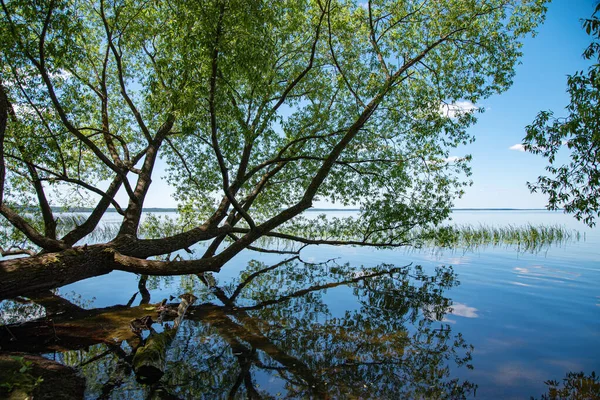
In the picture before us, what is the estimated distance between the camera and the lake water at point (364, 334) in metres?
5.37

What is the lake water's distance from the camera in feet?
17.6

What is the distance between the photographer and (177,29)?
6699 mm

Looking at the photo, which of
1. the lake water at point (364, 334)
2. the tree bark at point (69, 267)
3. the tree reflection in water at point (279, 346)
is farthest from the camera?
the tree bark at point (69, 267)

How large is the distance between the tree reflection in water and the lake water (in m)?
0.03

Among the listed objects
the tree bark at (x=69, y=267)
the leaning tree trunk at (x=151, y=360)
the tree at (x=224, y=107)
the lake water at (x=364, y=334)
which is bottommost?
the lake water at (x=364, y=334)

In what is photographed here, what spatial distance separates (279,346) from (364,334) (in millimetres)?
2074

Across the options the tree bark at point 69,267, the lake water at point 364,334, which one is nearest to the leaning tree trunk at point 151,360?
the lake water at point 364,334

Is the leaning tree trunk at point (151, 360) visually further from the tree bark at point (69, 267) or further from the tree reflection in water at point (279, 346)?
the tree bark at point (69, 267)

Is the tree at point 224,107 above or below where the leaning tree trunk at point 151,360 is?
above

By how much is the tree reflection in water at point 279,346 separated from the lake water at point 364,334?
0.03 meters

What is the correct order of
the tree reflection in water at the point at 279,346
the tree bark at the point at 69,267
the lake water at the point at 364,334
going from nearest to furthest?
the tree reflection in water at the point at 279,346 → the lake water at the point at 364,334 → the tree bark at the point at 69,267

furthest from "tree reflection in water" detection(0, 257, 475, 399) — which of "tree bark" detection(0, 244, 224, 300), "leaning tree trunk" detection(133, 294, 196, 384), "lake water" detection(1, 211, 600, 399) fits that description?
"tree bark" detection(0, 244, 224, 300)

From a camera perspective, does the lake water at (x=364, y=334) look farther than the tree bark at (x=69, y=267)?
No

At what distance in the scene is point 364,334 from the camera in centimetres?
765
